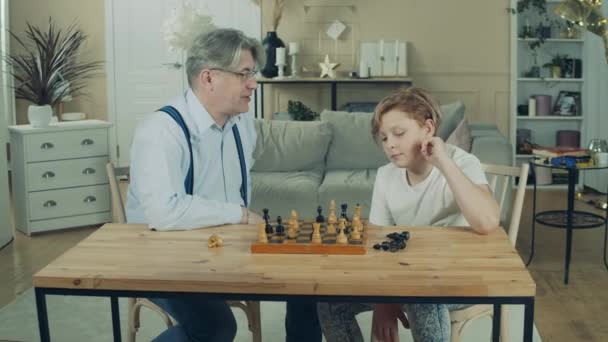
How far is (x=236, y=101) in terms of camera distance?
250 centimetres

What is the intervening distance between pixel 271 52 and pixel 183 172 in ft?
16.0

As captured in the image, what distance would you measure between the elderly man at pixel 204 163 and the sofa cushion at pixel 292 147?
235 cm

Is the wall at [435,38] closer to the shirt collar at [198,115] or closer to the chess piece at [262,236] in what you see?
the shirt collar at [198,115]

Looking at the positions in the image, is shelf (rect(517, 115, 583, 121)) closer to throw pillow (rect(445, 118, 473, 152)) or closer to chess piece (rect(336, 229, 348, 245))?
throw pillow (rect(445, 118, 473, 152))

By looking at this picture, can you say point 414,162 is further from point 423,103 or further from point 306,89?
point 306,89

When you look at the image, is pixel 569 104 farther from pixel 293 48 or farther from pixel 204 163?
pixel 204 163

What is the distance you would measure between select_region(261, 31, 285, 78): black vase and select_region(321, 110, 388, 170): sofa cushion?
2.08 meters

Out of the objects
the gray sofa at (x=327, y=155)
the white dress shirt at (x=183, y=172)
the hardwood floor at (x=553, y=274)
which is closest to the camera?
the white dress shirt at (x=183, y=172)

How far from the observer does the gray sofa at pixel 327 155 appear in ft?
15.4

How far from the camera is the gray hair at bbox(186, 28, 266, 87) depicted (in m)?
2.44

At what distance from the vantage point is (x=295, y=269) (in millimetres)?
1864

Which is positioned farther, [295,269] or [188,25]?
[188,25]

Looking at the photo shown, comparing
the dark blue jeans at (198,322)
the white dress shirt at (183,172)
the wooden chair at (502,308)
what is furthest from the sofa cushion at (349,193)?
the dark blue jeans at (198,322)

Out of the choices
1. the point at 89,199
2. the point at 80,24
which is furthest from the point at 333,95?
the point at 89,199
